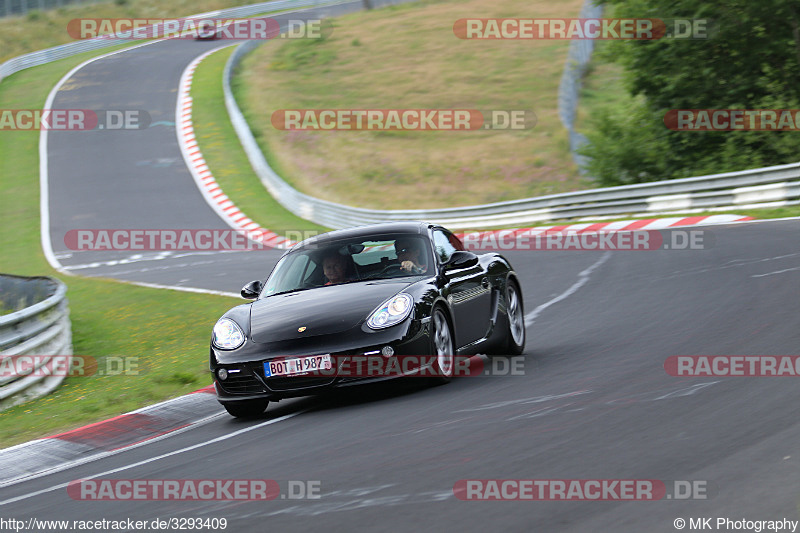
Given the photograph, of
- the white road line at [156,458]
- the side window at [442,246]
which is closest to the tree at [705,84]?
the side window at [442,246]

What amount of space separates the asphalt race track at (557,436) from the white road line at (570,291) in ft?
0.22

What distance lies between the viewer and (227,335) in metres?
8.48

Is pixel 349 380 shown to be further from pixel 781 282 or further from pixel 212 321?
pixel 212 321

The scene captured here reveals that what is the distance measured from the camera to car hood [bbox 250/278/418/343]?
814 cm

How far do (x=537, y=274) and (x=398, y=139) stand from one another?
25.6 metres

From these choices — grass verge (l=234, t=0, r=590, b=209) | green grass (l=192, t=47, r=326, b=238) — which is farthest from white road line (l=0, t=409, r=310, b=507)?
grass verge (l=234, t=0, r=590, b=209)

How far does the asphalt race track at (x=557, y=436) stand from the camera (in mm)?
4773

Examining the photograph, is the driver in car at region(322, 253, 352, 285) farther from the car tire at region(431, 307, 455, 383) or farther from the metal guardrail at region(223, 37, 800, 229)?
the metal guardrail at region(223, 37, 800, 229)

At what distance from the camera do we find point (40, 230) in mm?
31781

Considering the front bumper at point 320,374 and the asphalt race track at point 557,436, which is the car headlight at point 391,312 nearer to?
the front bumper at point 320,374

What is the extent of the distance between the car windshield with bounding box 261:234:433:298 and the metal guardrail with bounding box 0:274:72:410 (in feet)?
9.24

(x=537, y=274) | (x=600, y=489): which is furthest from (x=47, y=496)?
(x=537, y=274)

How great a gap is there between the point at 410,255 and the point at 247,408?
6.05 ft

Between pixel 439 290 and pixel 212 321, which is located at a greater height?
pixel 439 290
